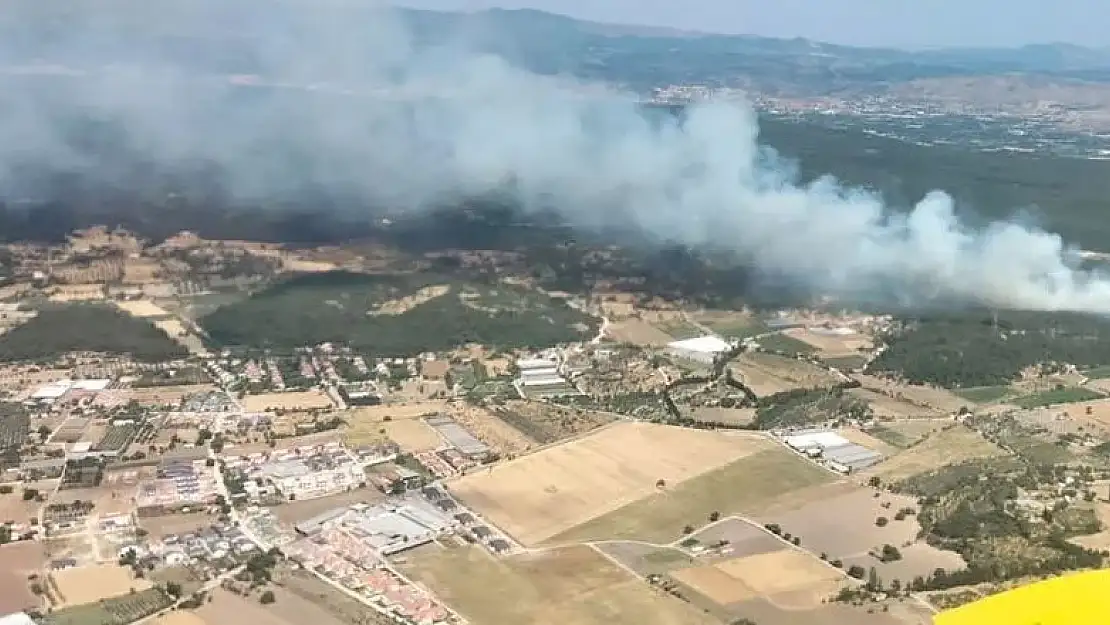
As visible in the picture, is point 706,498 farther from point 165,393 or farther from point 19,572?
point 165,393

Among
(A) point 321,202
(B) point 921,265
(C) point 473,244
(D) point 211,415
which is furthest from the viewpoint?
(A) point 321,202

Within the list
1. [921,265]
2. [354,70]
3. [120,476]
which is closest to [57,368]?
[120,476]

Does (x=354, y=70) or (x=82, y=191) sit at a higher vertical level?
(x=354, y=70)

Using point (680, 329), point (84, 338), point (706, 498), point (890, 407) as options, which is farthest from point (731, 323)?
point (84, 338)

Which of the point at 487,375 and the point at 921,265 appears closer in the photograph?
the point at 487,375

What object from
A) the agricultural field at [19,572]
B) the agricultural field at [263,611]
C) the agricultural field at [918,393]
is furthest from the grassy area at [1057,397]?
the agricultural field at [19,572]

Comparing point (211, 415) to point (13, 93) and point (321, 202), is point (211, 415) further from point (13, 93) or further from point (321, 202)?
point (13, 93)

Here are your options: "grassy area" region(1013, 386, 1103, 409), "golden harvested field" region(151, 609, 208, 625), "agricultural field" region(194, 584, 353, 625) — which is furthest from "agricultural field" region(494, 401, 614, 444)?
"grassy area" region(1013, 386, 1103, 409)

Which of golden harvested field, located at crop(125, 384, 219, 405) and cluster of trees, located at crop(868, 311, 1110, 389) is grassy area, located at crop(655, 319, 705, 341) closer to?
cluster of trees, located at crop(868, 311, 1110, 389)
